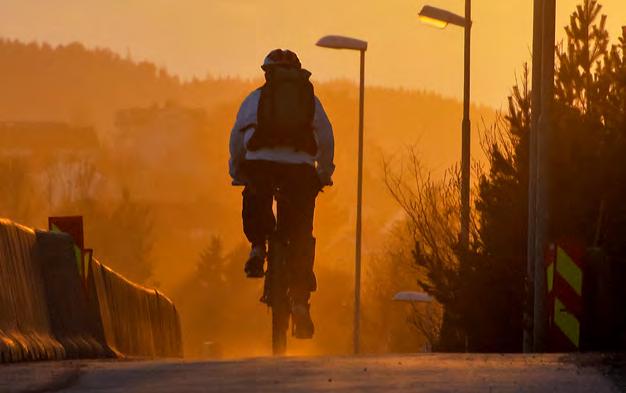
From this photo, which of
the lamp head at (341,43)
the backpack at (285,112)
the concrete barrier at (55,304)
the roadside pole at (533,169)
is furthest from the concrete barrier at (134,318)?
the lamp head at (341,43)

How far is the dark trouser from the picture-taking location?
46.5ft

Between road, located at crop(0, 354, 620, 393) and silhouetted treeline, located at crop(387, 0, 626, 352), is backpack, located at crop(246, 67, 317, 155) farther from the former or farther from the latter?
silhouetted treeline, located at crop(387, 0, 626, 352)

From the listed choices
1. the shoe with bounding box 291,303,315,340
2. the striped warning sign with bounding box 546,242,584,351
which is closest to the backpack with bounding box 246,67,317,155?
the shoe with bounding box 291,303,315,340

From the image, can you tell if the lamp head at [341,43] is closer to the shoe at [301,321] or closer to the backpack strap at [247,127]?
the backpack strap at [247,127]

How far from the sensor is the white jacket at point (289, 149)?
14109 mm

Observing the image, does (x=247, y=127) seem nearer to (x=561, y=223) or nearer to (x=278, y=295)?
(x=278, y=295)

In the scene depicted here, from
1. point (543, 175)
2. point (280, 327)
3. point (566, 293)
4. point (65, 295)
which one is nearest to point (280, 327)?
point (280, 327)

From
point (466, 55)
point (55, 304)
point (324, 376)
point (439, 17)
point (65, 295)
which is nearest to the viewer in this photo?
point (324, 376)

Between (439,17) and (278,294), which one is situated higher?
(439,17)

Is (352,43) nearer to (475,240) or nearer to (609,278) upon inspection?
(475,240)

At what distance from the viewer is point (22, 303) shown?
46.6 ft

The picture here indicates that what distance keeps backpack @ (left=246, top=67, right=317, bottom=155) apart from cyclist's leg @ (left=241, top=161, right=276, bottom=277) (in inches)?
7.7

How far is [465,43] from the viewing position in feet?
115

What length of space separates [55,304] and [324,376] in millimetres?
6760
